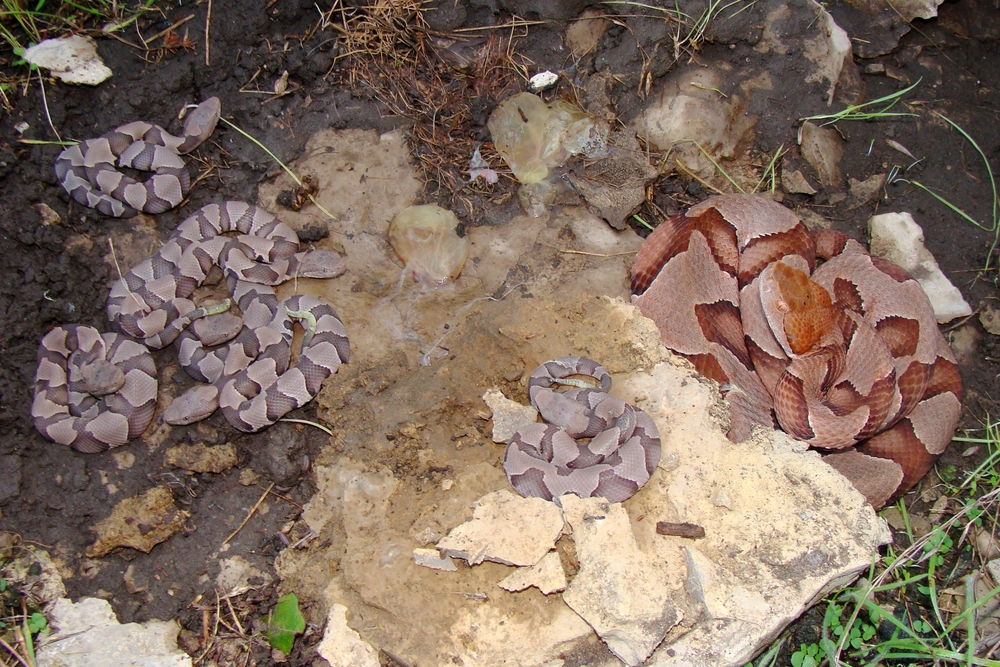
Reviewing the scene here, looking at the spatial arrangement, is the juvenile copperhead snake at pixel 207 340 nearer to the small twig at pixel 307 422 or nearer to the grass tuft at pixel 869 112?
the small twig at pixel 307 422

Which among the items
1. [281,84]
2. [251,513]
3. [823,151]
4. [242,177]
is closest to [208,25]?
[281,84]

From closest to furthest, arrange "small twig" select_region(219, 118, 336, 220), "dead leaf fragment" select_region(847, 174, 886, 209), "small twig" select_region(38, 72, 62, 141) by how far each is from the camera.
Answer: "small twig" select_region(38, 72, 62, 141) < "small twig" select_region(219, 118, 336, 220) < "dead leaf fragment" select_region(847, 174, 886, 209)

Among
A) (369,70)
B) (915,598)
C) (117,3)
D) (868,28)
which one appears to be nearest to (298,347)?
(369,70)

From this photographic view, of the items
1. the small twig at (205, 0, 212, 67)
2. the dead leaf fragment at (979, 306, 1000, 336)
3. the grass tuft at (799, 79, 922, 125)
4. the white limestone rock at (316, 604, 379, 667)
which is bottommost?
the white limestone rock at (316, 604, 379, 667)

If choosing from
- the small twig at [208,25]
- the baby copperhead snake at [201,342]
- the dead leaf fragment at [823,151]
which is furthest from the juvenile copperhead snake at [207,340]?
the dead leaf fragment at [823,151]

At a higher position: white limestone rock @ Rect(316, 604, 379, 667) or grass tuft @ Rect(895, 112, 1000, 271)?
grass tuft @ Rect(895, 112, 1000, 271)

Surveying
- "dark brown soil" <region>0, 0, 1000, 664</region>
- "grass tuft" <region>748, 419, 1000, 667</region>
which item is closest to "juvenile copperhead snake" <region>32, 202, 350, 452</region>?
"dark brown soil" <region>0, 0, 1000, 664</region>

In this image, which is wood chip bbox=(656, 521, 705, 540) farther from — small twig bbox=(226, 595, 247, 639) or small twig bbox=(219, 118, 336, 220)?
small twig bbox=(219, 118, 336, 220)
